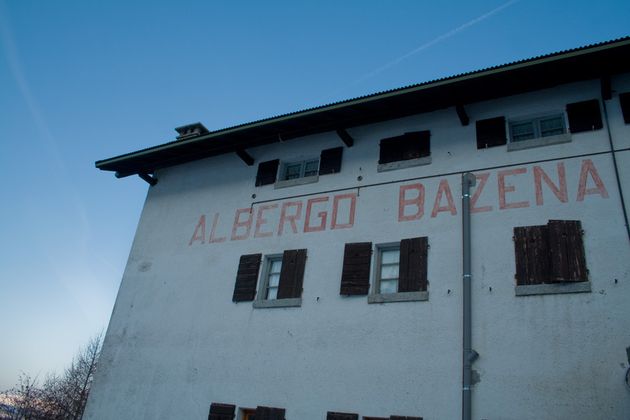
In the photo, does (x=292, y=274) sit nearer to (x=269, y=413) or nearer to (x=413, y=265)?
(x=413, y=265)

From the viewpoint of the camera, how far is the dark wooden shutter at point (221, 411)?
1023 centimetres

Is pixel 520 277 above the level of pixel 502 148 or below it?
below

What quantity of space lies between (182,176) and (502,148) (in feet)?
28.7

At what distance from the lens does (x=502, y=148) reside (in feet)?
33.8

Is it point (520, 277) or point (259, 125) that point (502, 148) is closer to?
point (520, 277)

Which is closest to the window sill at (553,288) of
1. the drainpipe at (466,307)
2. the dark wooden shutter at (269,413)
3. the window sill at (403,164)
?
the drainpipe at (466,307)

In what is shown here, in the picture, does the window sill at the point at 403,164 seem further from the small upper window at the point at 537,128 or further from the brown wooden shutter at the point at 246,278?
the brown wooden shutter at the point at 246,278

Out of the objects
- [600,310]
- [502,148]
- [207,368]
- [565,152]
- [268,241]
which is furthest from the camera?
[268,241]

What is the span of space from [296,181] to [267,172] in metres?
1.03

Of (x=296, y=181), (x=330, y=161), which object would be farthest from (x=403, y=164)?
(x=296, y=181)

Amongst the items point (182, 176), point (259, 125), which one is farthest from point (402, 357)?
point (182, 176)

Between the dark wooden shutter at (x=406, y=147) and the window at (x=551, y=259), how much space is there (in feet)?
9.54

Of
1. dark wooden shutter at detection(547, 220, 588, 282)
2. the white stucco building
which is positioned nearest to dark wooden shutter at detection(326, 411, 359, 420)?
the white stucco building

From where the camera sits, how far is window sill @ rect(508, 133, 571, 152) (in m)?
9.80
